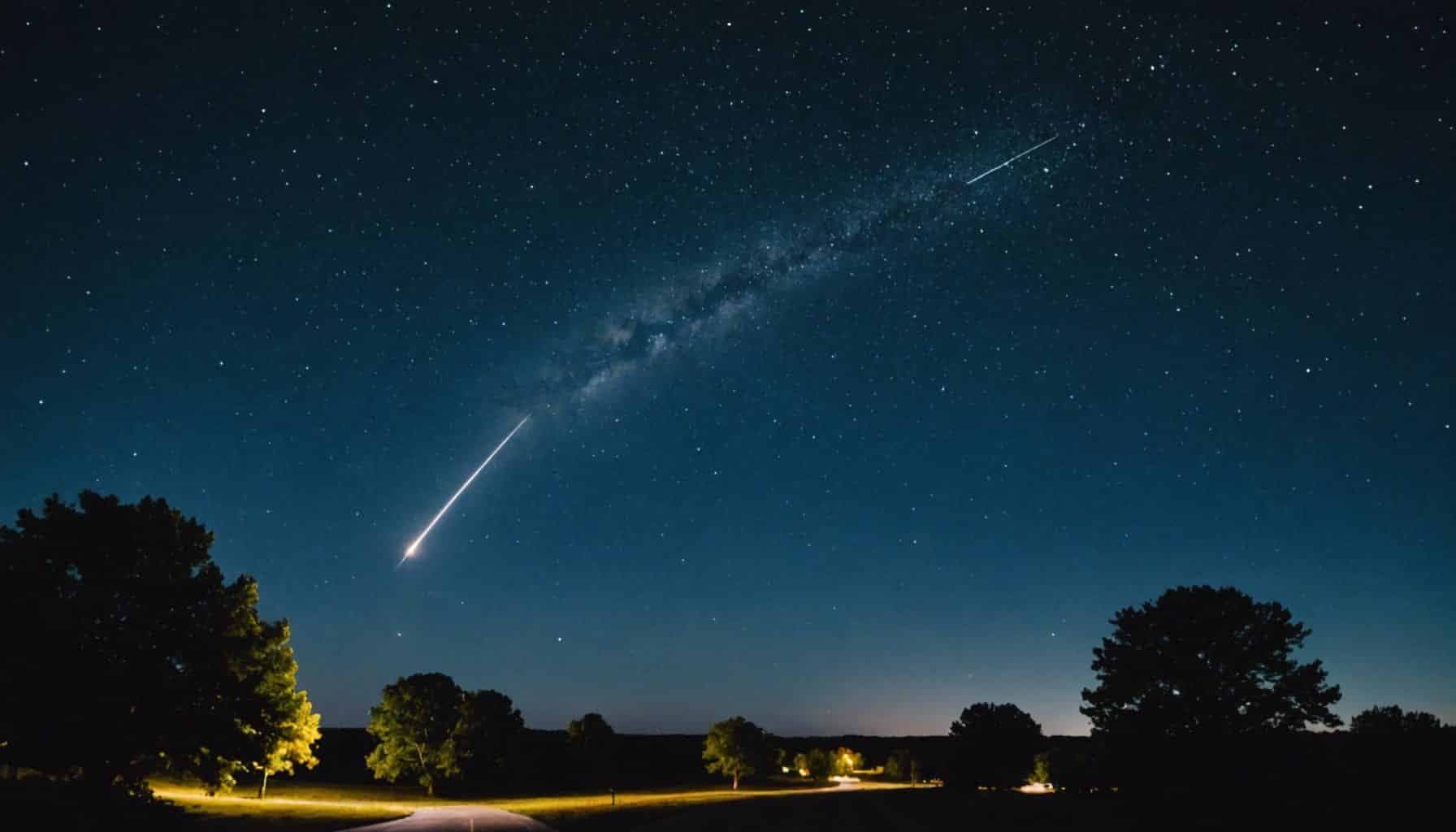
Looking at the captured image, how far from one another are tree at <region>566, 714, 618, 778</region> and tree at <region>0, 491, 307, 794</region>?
75049mm

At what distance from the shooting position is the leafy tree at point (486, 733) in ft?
230

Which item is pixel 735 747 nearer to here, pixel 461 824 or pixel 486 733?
pixel 486 733

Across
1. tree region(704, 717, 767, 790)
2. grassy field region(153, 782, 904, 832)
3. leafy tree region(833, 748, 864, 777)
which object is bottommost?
leafy tree region(833, 748, 864, 777)

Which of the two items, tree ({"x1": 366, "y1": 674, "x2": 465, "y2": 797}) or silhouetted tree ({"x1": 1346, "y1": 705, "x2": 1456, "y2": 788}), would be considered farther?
tree ({"x1": 366, "y1": 674, "x2": 465, "y2": 797})

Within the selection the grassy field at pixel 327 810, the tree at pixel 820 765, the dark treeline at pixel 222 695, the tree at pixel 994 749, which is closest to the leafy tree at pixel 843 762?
the tree at pixel 820 765

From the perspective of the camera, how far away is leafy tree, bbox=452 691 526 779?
7000 centimetres

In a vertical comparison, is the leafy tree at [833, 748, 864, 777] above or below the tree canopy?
below

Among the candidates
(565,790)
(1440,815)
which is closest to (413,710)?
(565,790)

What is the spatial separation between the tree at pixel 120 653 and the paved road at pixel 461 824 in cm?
605

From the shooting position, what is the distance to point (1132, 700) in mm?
32844

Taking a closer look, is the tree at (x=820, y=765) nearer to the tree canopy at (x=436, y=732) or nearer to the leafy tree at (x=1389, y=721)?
the tree canopy at (x=436, y=732)

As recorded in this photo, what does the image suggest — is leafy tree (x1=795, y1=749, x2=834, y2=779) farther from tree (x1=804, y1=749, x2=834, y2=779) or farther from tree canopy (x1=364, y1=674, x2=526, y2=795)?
tree canopy (x1=364, y1=674, x2=526, y2=795)

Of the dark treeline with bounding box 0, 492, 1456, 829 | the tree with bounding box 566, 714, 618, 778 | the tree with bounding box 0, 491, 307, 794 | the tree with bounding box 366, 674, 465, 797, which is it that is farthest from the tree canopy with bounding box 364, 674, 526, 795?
the tree with bounding box 0, 491, 307, 794

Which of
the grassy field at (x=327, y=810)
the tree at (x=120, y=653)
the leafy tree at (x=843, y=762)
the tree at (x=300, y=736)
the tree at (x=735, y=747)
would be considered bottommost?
the leafy tree at (x=843, y=762)
